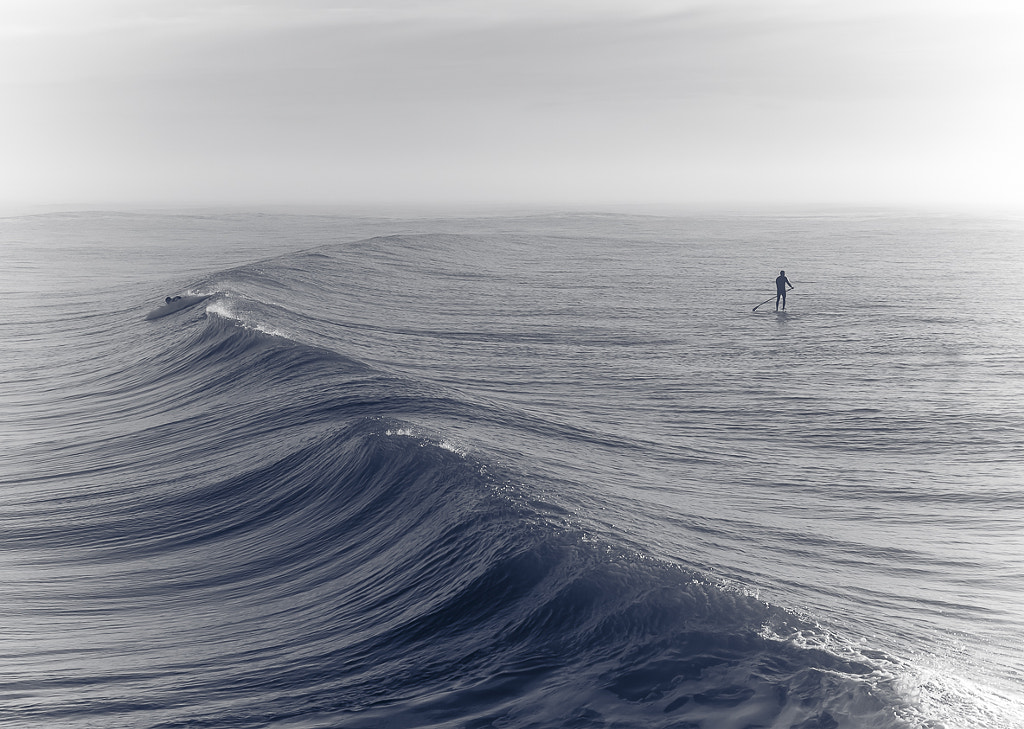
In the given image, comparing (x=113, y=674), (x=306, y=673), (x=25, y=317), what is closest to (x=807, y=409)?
(x=306, y=673)

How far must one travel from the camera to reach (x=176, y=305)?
34688 mm

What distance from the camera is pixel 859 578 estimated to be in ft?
35.2

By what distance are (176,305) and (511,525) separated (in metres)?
27.4

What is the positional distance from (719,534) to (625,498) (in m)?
1.75

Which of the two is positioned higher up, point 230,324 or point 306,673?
point 230,324

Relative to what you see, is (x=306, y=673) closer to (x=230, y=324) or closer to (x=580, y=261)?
(x=230, y=324)

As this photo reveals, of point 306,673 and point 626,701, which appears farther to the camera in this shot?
point 306,673

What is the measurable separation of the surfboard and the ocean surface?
2.50 metres

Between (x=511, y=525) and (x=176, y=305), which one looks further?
(x=176, y=305)

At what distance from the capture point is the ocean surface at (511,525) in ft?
26.2

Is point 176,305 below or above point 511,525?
above

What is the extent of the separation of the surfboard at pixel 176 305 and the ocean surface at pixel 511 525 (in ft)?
8.19

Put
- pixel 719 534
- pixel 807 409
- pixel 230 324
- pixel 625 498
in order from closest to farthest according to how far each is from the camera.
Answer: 1. pixel 719 534
2. pixel 625 498
3. pixel 807 409
4. pixel 230 324

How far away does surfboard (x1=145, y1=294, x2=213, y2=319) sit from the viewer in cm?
3414
